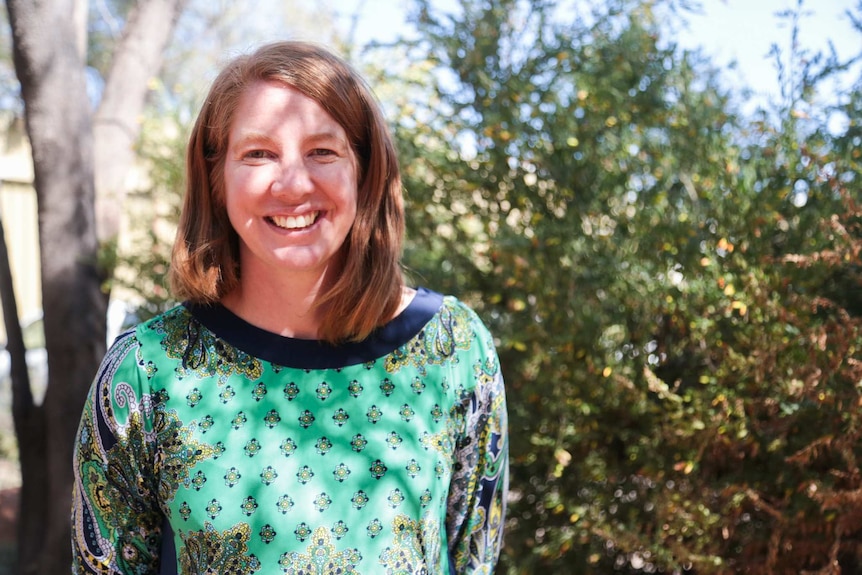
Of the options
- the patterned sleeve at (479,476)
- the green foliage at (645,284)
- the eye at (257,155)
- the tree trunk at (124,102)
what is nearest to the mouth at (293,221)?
the eye at (257,155)

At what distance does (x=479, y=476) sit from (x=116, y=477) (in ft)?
2.44

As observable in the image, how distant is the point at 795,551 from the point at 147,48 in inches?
155

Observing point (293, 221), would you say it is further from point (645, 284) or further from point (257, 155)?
point (645, 284)

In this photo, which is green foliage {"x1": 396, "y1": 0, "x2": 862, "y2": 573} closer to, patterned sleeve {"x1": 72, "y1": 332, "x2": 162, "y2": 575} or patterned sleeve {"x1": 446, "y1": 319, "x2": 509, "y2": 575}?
patterned sleeve {"x1": 446, "y1": 319, "x2": 509, "y2": 575}

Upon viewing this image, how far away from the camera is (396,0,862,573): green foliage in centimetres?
256

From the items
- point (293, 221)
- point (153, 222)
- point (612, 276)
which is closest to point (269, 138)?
point (293, 221)

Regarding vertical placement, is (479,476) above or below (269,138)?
below

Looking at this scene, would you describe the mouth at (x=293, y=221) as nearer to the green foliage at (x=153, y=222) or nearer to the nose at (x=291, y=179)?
the nose at (x=291, y=179)

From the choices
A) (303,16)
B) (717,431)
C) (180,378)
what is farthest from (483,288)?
(303,16)

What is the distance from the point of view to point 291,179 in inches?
65.7

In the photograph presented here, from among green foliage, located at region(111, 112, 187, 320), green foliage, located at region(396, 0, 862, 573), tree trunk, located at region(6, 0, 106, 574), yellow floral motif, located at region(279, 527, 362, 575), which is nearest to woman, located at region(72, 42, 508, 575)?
yellow floral motif, located at region(279, 527, 362, 575)

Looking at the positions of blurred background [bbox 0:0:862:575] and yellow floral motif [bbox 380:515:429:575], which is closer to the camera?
yellow floral motif [bbox 380:515:429:575]

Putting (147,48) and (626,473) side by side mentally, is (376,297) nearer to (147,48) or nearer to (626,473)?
(626,473)

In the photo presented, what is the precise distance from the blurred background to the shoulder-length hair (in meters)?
0.23
